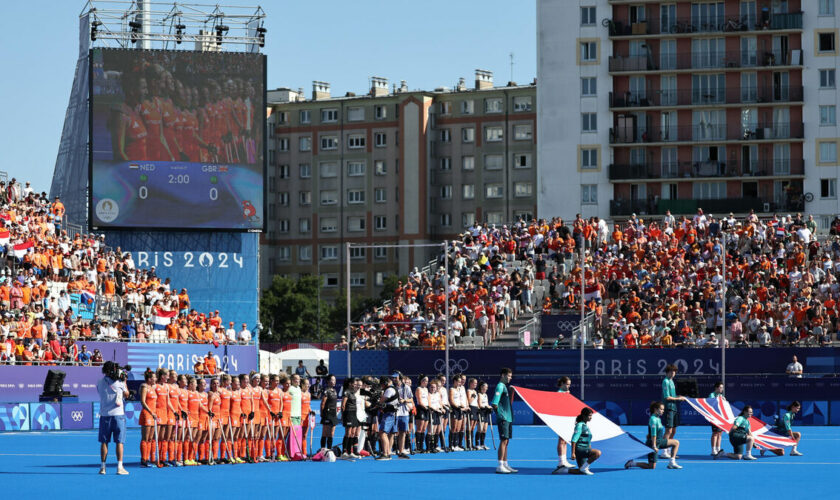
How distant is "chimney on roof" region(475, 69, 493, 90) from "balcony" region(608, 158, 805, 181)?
4000cm

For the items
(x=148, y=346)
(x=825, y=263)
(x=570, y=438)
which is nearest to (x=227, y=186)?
(x=148, y=346)

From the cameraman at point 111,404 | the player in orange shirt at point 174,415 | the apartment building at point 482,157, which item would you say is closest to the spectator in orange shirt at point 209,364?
the player in orange shirt at point 174,415

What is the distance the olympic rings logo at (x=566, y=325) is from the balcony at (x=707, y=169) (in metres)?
35.2

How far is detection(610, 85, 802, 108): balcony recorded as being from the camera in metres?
85.8

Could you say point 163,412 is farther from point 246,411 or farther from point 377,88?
point 377,88

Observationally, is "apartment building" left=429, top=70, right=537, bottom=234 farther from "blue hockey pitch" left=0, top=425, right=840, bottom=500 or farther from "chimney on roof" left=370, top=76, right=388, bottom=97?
"blue hockey pitch" left=0, top=425, right=840, bottom=500

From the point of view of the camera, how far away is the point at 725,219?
190 ft

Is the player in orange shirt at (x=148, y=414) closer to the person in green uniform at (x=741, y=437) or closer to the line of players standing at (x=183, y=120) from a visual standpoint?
the person in green uniform at (x=741, y=437)

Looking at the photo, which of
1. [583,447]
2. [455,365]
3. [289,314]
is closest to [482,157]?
[289,314]

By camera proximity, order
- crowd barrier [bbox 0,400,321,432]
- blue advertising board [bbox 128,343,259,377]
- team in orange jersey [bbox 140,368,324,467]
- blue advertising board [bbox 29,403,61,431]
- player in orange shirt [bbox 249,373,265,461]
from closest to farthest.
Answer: team in orange jersey [bbox 140,368,324,467] < player in orange shirt [bbox 249,373,265,461] < crowd barrier [bbox 0,400,321,432] < blue advertising board [bbox 29,403,61,431] < blue advertising board [bbox 128,343,259,377]

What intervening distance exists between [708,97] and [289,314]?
44.1 m

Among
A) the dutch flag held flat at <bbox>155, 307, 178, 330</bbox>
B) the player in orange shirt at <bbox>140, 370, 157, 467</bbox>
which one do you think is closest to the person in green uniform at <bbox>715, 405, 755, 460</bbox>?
the player in orange shirt at <bbox>140, 370, 157, 467</bbox>

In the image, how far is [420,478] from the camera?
88.9ft

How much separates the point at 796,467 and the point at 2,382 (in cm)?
2694
